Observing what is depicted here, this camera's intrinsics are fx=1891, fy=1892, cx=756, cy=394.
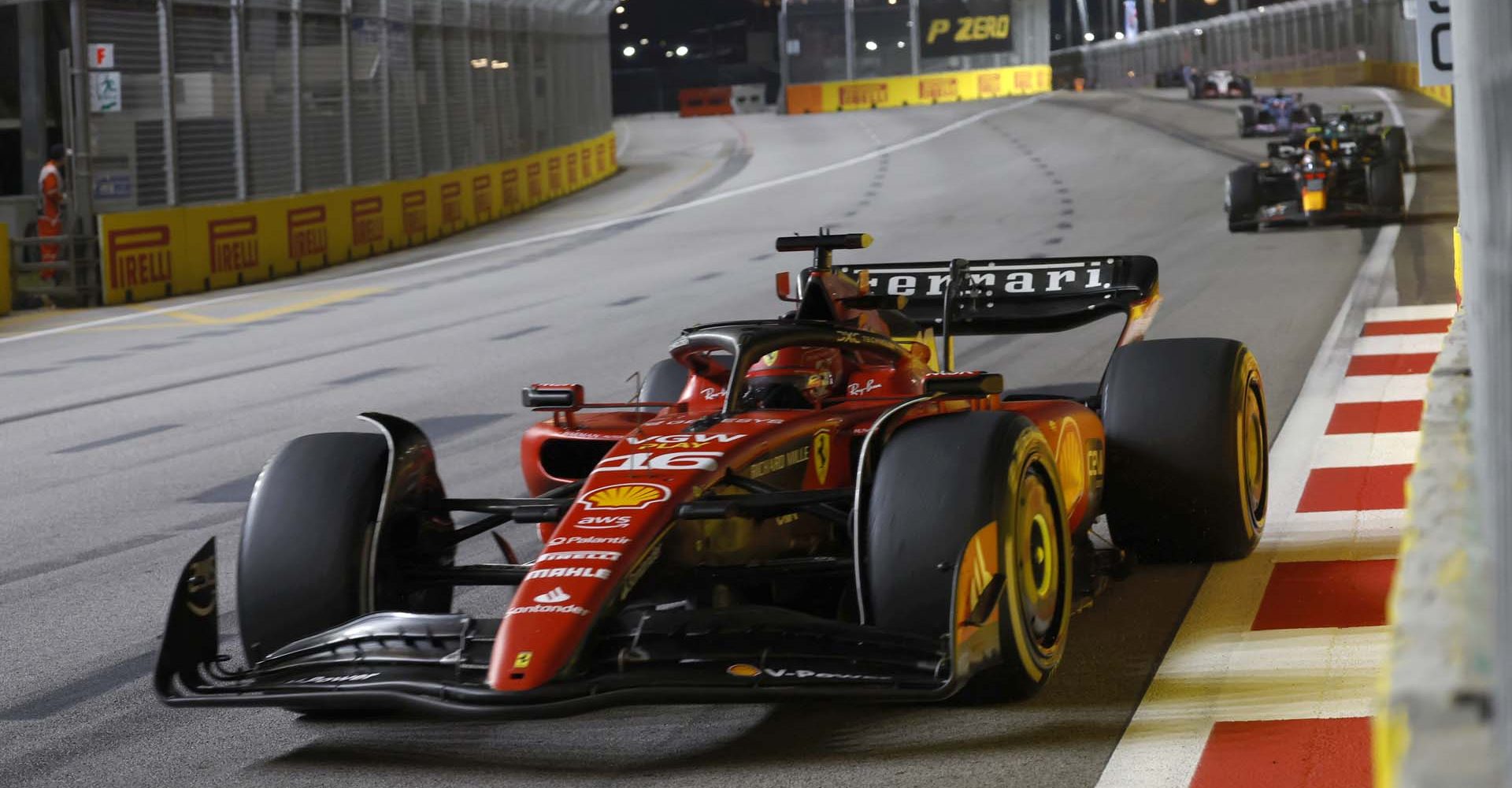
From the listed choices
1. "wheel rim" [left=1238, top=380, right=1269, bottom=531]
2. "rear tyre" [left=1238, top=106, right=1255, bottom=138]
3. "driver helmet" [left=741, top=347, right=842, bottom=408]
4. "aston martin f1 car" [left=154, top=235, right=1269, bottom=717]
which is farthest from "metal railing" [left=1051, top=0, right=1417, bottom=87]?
"driver helmet" [left=741, top=347, right=842, bottom=408]

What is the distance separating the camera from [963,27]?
66562mm

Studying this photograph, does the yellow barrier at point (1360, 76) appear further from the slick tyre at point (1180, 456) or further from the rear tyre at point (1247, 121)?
the slick tyre at point (1180, 456)

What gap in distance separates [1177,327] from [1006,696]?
9558mm

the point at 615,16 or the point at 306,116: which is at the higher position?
the point at 615,16

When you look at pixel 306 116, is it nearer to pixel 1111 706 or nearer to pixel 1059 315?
pixel 1059 315

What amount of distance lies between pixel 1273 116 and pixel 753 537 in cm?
3042

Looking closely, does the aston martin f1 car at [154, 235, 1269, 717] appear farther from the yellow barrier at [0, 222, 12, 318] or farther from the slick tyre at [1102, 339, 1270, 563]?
the yellow barrier at [0, 222, 12, 318]

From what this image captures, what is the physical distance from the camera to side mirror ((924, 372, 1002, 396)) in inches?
206

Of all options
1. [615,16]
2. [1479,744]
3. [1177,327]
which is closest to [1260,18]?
[615,16]

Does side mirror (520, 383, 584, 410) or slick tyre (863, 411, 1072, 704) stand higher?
side mirror (520, 383, 584, 410)

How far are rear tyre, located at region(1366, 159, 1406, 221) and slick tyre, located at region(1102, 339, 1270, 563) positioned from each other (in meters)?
14.7

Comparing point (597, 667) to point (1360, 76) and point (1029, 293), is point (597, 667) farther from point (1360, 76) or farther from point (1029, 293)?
point (1360, 76)

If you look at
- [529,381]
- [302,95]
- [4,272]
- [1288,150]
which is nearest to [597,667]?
[529,381]

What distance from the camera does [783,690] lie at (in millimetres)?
4238
